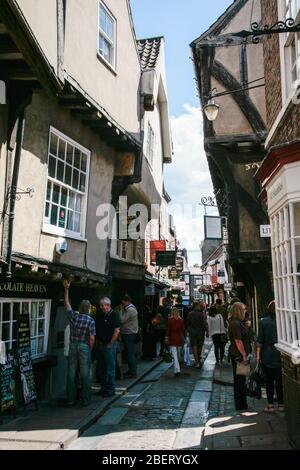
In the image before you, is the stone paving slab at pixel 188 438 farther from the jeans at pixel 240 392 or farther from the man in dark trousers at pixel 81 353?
the man in dark trousers at pixel 81 353

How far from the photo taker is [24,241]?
24.4 ft

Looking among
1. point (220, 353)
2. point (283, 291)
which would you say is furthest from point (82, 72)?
point (220, 353)

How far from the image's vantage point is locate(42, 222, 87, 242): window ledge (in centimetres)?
822

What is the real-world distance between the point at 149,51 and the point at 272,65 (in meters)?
8.60

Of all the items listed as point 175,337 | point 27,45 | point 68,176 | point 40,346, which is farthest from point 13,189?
point 175,337

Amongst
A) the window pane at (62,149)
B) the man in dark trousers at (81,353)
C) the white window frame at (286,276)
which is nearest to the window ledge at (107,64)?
the window pane at (62,149)

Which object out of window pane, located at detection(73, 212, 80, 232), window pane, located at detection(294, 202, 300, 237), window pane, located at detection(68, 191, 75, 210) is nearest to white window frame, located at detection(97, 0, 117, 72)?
window pane, located at detection(68, 191, 75, 210)

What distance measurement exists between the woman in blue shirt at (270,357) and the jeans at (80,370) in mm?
2940

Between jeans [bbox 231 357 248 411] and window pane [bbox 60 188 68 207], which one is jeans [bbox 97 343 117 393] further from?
window pane [bbox 60 188 68 207]

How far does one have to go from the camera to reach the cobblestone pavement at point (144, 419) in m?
6.01

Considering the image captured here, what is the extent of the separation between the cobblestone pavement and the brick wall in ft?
18.1

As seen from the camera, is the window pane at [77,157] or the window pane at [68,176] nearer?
the window pane at [68,176]

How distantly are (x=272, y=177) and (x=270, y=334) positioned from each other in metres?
2.67
